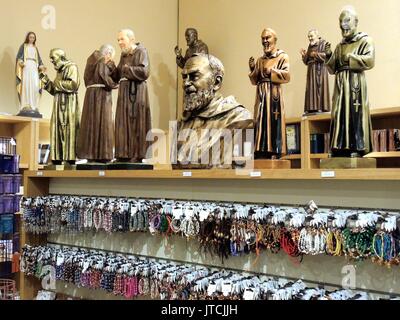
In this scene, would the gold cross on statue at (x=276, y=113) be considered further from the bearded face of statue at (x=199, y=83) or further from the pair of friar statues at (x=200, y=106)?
the bearded face of statue at (x=199, y=83)

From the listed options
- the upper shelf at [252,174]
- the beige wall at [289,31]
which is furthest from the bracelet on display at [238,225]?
the beige wall at [289,31]

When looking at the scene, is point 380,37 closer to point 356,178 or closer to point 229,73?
point 229,73

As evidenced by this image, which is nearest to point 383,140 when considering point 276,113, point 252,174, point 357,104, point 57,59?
point 276,113

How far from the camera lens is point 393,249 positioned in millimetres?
1781

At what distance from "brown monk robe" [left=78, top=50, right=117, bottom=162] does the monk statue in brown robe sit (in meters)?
0.69

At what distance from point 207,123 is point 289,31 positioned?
9.32 feet

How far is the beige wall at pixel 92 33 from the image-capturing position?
14.3ft

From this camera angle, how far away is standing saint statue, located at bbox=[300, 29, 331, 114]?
14.4 feet

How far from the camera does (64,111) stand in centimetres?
333

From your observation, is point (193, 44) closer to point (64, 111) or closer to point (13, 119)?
point (13, 119)

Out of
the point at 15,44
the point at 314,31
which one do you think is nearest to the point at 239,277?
the point at 314,31

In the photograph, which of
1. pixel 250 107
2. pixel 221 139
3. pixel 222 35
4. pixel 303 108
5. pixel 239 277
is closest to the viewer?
pixel 239 277
